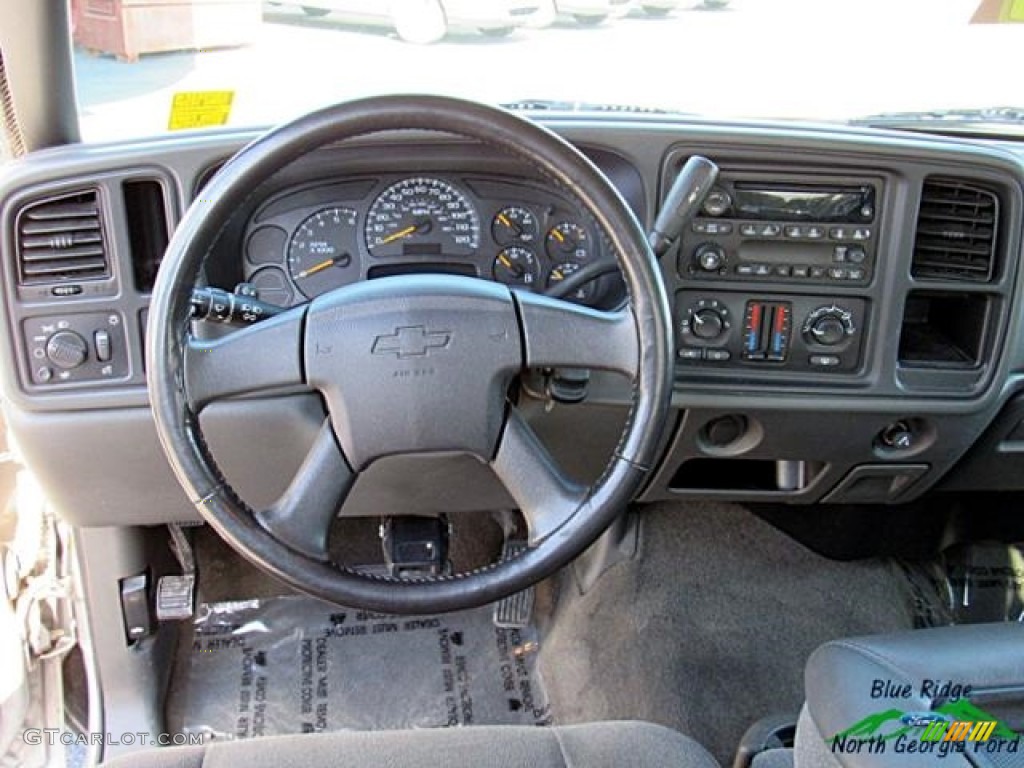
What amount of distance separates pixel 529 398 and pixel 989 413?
81 cm

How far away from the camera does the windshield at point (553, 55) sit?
5.56 ft

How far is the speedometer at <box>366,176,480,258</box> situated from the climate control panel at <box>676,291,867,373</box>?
0.36m

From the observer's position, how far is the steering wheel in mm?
1186

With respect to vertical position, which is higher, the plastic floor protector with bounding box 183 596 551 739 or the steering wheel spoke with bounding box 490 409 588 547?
the steering wheel spoke with bounding box 490 409 588 547

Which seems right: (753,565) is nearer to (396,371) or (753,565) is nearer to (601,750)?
(601,750)

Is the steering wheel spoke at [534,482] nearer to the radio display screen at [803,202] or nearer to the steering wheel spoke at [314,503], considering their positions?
the steering wheel spoke at [314,503]

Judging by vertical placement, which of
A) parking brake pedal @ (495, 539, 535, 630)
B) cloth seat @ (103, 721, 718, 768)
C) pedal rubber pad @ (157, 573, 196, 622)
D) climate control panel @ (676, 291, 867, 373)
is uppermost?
climate control panel @ (676, 291, 867, 373)

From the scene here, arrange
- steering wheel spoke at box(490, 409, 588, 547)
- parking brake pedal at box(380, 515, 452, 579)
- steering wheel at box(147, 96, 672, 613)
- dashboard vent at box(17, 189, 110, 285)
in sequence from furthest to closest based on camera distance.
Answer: parking brake pedal at box(380, 515, 452, 579), dashboard vent at box(17, 189, 110, 285), steering wheel spoke at box(490, 409, 588, 547), steering wheel at box(147, 96, 672, 613)

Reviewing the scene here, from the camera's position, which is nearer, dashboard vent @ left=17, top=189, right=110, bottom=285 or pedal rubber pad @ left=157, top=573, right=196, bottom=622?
dashboard vent @ left=17, top=189, right=110, bottom=285

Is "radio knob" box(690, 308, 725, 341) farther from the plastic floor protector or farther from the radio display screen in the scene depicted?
the plastic floor protector

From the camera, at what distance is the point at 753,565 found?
7.49 ft

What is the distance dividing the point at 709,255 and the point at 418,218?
447 mm

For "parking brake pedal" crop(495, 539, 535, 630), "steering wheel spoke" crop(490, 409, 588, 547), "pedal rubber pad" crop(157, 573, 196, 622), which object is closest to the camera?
"steering wheel spoke" crop(490, 409, 588, 547)

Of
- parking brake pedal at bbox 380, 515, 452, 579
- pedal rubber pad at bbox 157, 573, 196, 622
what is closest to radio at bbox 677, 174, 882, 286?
parking brake pedal at bbox 380, 515, 452, 579
